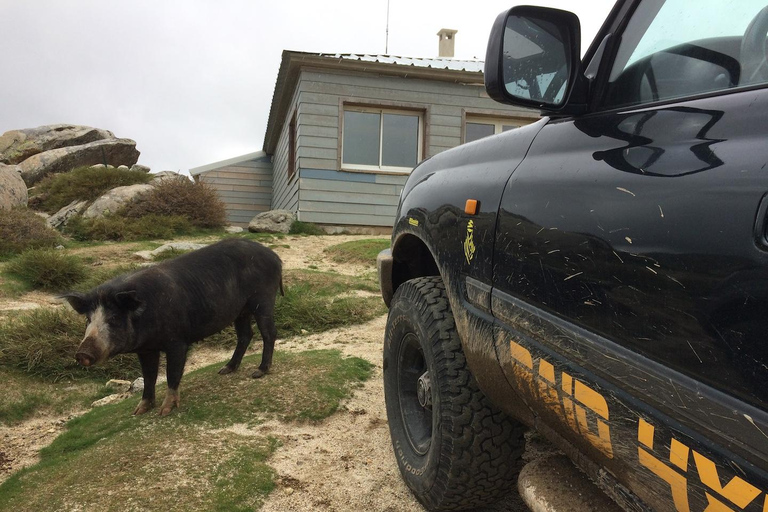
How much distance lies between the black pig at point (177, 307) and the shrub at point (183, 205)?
28.8 ft

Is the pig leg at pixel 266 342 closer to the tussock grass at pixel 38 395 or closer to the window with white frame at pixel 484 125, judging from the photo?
the tussock grass at pixel 38 395

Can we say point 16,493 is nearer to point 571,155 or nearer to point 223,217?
point 571,155

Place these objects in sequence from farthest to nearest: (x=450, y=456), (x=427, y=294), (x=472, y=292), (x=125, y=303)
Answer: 1. (x=125, y=303)
2. (x=427, y=294)
3. (x=450, y=456)
4. (x=472, y=292)

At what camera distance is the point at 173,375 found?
12.9 feet

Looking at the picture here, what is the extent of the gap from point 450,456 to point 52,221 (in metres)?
15.0

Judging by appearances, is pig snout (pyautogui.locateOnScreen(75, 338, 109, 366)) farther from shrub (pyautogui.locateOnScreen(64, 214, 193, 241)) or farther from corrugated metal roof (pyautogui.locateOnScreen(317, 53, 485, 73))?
corrugated metal roof (pyautogui.locateOnScreen(317, 53, 485, 73))

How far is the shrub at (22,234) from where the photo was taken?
9.79 m

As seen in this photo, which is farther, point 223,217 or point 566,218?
point 223,217

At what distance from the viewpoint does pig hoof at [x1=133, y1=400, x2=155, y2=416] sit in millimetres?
3877

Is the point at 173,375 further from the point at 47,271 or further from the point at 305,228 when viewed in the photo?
the point at 305,228

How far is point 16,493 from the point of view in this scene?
2820 millimetres

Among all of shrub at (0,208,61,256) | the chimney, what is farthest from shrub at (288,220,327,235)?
the chimney

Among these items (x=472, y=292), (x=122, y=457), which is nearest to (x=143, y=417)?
(x=122, y=457)

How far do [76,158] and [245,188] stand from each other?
9903 millimetres
